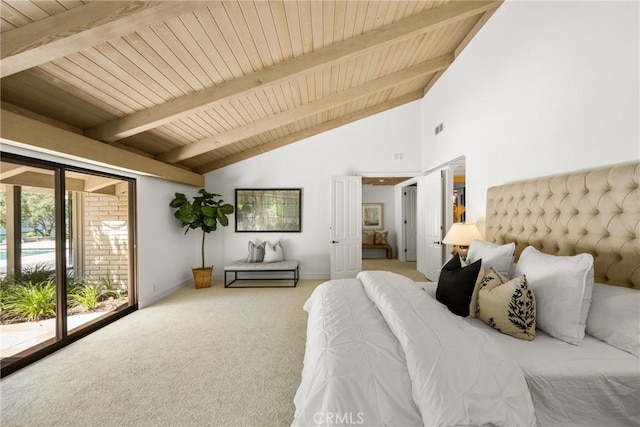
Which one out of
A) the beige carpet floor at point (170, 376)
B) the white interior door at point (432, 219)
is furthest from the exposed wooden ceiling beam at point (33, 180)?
the white interior door at point (432, 219)

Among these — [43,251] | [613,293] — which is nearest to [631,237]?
[613,293]

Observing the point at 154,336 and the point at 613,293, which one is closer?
the point at 613,293

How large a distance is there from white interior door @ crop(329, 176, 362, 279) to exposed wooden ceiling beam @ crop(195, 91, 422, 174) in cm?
104

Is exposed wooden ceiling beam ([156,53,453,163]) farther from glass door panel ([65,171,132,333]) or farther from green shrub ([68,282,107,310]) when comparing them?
green shrub ([68,282,107,310])

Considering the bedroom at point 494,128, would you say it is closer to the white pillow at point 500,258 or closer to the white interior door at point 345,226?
the white interior door at point 345,226

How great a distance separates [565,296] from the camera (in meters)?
1.47

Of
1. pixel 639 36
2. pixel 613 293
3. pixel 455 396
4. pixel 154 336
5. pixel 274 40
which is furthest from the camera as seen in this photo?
pixel 154 336

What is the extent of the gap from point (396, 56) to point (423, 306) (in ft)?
10.4

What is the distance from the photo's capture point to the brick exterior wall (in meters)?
3.27

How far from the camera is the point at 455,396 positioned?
104cm

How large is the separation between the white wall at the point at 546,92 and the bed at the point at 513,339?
0.29 m

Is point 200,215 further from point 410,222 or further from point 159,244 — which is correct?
point 410,222

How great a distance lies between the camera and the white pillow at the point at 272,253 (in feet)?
16.6

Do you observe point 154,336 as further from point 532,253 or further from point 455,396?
point 532,253
